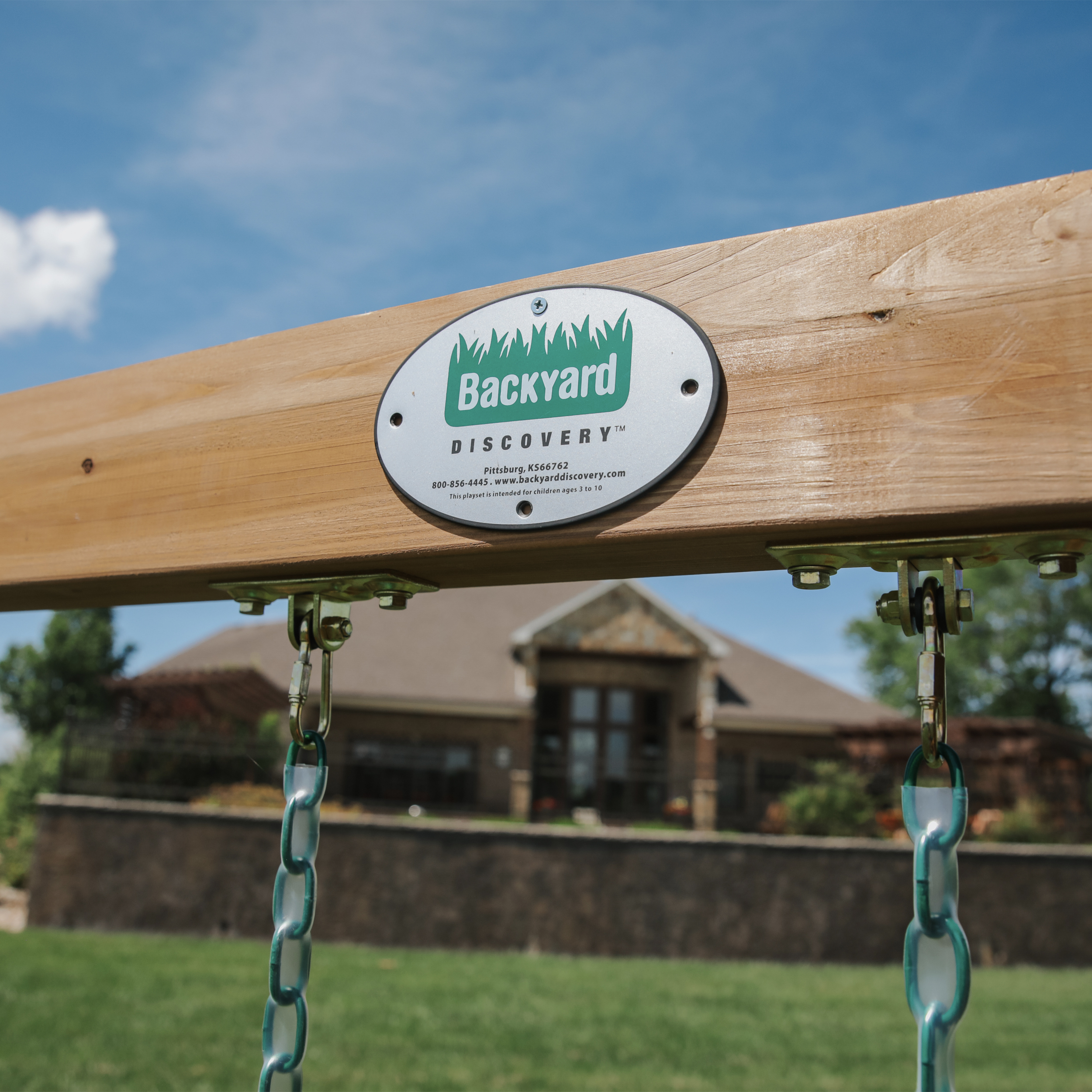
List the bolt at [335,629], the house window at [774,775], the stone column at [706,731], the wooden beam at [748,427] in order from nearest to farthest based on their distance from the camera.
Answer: the wooden beam at [748,427] → the bolt at [335,629] → the stone column at [706,731] → the house window at [774,775]

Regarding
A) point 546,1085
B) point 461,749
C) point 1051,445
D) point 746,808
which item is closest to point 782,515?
point 1051,445

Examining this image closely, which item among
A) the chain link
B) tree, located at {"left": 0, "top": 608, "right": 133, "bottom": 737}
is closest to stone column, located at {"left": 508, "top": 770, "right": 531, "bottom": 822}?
tree, located at {"left": 0, "top": 608, "right": 133, "bottom": 737}

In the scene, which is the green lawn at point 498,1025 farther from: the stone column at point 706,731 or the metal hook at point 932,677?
the stone column at point 706,731

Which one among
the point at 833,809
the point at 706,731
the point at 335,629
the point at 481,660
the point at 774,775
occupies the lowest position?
the point at 833,809

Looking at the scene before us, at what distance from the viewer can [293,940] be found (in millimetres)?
1079

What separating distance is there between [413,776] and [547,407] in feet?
54.0

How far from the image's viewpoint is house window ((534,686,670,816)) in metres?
18.1

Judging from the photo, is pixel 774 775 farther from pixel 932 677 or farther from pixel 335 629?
pixel 932 677

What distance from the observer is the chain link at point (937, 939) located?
2.57 ft

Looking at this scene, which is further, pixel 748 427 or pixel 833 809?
pixel 833 809

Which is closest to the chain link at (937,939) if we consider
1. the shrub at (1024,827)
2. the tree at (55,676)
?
the shrub at (1024,827)

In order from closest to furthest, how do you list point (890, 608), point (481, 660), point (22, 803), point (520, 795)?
point (890, 608), point (22, 803), point (520, 795), point (481, 660)

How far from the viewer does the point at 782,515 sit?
0.84 metres

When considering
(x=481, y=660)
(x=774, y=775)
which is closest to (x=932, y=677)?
(x=481, y=660)
